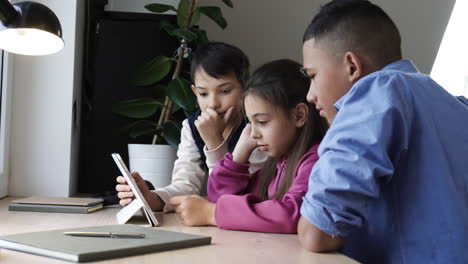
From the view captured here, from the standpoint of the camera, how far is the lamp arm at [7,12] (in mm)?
1131

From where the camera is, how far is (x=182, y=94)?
220 cm

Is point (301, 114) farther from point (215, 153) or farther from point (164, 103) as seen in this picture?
point (164, 103)

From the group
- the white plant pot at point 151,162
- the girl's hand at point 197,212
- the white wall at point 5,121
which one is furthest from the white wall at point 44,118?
the girl's hand at point 197,212

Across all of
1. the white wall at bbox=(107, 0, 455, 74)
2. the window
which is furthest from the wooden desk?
the window

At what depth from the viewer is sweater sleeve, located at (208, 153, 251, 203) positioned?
1.46 metres

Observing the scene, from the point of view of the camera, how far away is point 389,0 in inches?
108

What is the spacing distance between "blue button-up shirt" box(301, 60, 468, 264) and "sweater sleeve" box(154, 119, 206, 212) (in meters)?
0.77

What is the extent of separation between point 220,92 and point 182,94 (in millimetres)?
519

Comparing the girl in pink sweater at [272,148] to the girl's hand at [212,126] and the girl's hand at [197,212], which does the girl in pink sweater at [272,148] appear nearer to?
the girl's hand at [197,212]

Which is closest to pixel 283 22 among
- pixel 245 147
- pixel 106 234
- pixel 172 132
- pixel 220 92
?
pixel 172 132

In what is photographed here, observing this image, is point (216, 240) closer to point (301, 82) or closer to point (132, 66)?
point (301, 82)

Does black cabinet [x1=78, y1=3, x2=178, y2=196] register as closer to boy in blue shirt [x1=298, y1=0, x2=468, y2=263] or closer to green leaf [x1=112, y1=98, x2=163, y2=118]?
green leaf [x1=112, y1=98, x2=163, y2=118]

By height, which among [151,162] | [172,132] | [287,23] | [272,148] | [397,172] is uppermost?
[287,23]

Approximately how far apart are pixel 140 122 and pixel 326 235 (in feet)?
5.13
